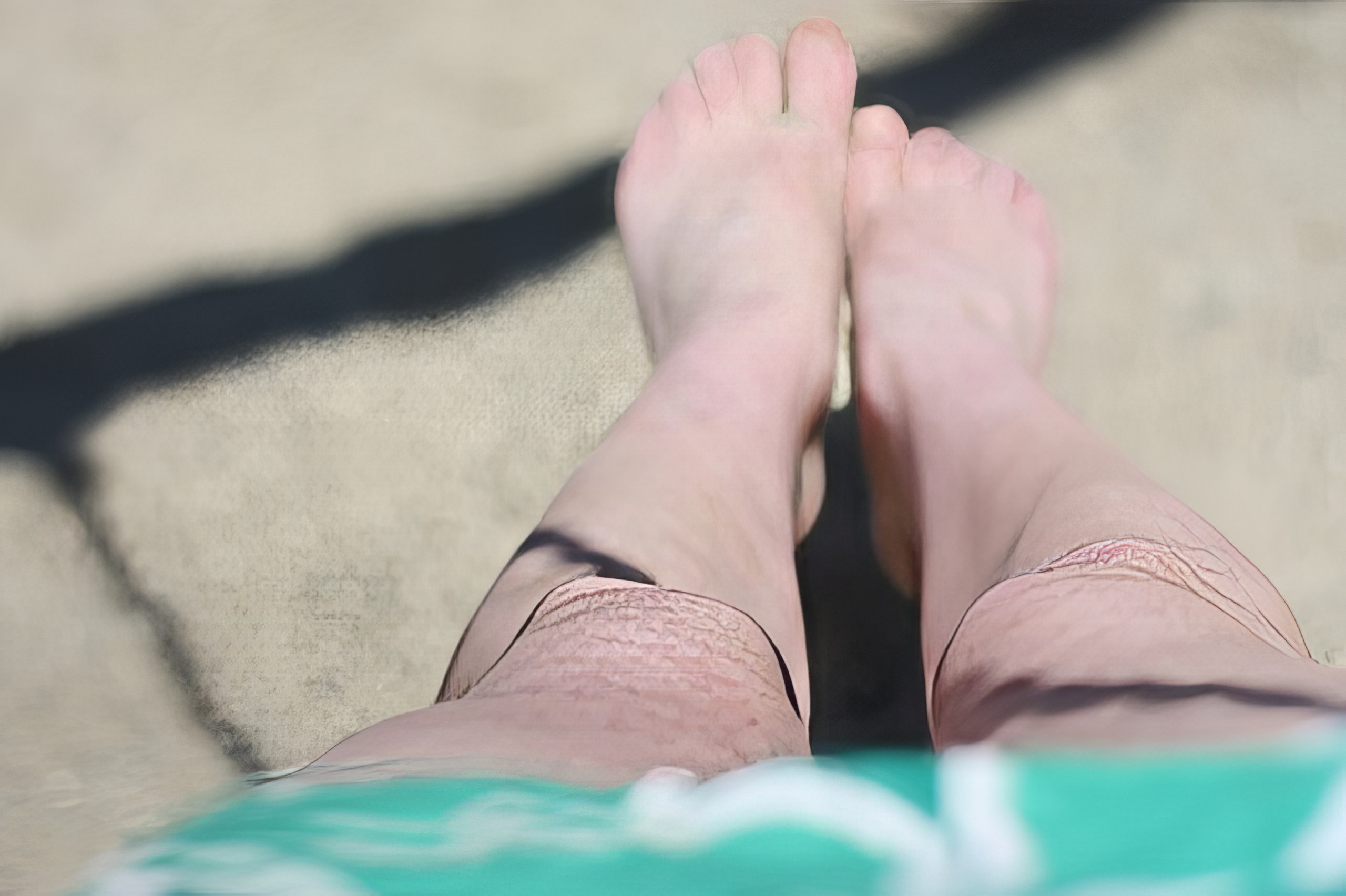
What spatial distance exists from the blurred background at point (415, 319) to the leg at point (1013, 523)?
0.06 meters

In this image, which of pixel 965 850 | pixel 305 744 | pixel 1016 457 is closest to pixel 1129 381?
pixel 1016 457

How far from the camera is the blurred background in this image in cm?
91

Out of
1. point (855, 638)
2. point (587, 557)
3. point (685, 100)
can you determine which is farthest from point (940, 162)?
point (587, 557)

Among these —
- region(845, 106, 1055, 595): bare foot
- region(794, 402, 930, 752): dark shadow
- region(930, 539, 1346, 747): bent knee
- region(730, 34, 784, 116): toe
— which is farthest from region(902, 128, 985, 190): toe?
region(930, 539, 1346, 747): bent knee

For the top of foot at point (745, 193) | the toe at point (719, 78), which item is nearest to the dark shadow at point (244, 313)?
the top of foot at point (745, 193)

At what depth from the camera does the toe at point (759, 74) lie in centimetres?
111

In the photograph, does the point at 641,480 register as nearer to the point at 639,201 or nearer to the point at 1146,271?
the point at 639,201

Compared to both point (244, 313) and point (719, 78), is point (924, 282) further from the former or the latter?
point (244, 313)

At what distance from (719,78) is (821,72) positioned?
0.12 m

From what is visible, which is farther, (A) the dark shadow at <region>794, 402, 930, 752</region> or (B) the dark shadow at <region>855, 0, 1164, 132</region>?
(B) the dark shadow at <region>855, 0, 1164, 132</region>

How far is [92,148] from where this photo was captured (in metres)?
1.08

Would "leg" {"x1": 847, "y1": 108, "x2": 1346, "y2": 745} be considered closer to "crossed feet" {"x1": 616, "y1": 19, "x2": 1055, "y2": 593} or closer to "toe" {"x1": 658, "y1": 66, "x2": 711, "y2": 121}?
"crossed feet" {"x1": 616, "y1": 19, "x2": 1055, "y2": 593}

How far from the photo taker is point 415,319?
3.35ft

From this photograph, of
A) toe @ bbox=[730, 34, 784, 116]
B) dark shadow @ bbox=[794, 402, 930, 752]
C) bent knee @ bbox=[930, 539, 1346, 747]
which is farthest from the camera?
toe @ bbox=[730, 34, 784, 116]
